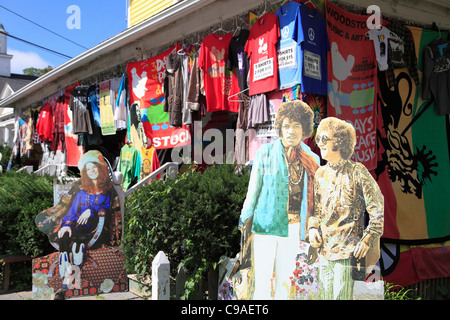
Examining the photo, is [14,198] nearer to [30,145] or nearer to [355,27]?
[355,27]

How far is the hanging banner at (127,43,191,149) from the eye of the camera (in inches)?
303

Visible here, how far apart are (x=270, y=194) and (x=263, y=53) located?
2458 mm

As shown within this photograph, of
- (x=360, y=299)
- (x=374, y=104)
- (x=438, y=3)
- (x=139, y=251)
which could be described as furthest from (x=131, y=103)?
(x=360, y=299)

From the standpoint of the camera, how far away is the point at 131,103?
8.55 meters

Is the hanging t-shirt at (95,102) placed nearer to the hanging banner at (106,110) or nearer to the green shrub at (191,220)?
the hanging banner at (106,110)

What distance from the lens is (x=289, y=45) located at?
211 inches

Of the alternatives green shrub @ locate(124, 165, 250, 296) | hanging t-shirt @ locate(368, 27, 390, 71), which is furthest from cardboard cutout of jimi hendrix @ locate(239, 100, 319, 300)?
hanging t-shirt @ locate(368, 27, 390, 71)

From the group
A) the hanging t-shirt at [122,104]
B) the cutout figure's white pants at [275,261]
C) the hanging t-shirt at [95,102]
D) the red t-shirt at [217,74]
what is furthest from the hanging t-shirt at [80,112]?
the cutout figure's white pants at [275,261]

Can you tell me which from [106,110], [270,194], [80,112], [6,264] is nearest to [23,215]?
[6,264]

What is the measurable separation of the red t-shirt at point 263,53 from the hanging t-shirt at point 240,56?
213 millimetres

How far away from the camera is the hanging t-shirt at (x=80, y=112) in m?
10.1

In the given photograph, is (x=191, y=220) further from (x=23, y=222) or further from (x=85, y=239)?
(x=23, y=222)

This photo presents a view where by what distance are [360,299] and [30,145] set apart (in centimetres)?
1269

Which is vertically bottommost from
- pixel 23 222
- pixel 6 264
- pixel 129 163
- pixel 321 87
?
pixel 6 264
